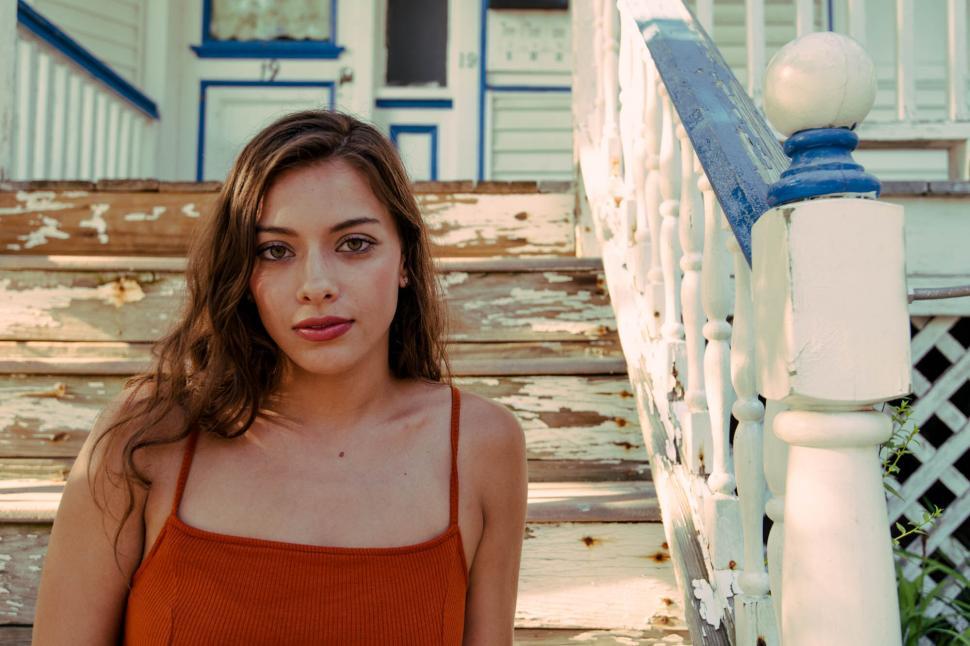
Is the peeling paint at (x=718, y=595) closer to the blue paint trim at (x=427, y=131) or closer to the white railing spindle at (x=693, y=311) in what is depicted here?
the white railing spindle at (x=693, y=311)

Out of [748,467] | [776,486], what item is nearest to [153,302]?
[748,467]

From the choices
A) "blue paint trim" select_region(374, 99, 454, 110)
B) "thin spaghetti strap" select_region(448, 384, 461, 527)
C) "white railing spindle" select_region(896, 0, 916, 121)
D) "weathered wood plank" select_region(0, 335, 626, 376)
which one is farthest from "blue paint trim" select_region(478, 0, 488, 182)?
"thin spaghetti strap" select_region(448, 384, 461, 527)

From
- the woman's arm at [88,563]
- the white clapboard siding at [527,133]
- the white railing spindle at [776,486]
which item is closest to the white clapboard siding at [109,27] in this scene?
the white clapboard siding at [527,133]

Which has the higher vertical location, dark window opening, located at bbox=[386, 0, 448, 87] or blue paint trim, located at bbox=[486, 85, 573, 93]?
dark window opening, located at bbox=[386, 0, 448, 87]

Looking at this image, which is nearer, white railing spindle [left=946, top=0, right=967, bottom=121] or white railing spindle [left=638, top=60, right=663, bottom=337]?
white railing spindle [left=638, top=60, right=663, bottom=337]

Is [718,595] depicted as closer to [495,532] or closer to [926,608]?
[495,532]

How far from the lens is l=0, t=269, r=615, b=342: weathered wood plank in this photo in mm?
2318

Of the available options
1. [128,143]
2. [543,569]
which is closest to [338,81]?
[128,143]

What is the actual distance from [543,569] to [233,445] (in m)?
0.71

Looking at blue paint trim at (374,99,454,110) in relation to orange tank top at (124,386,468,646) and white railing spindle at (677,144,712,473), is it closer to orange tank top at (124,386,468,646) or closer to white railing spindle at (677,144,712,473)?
white railing spindle at (677,144,712,473)

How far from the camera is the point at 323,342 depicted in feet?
3.72

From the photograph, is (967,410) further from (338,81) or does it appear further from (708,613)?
(338,81)

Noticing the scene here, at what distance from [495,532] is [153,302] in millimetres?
1491

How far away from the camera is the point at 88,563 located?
1092 mm
